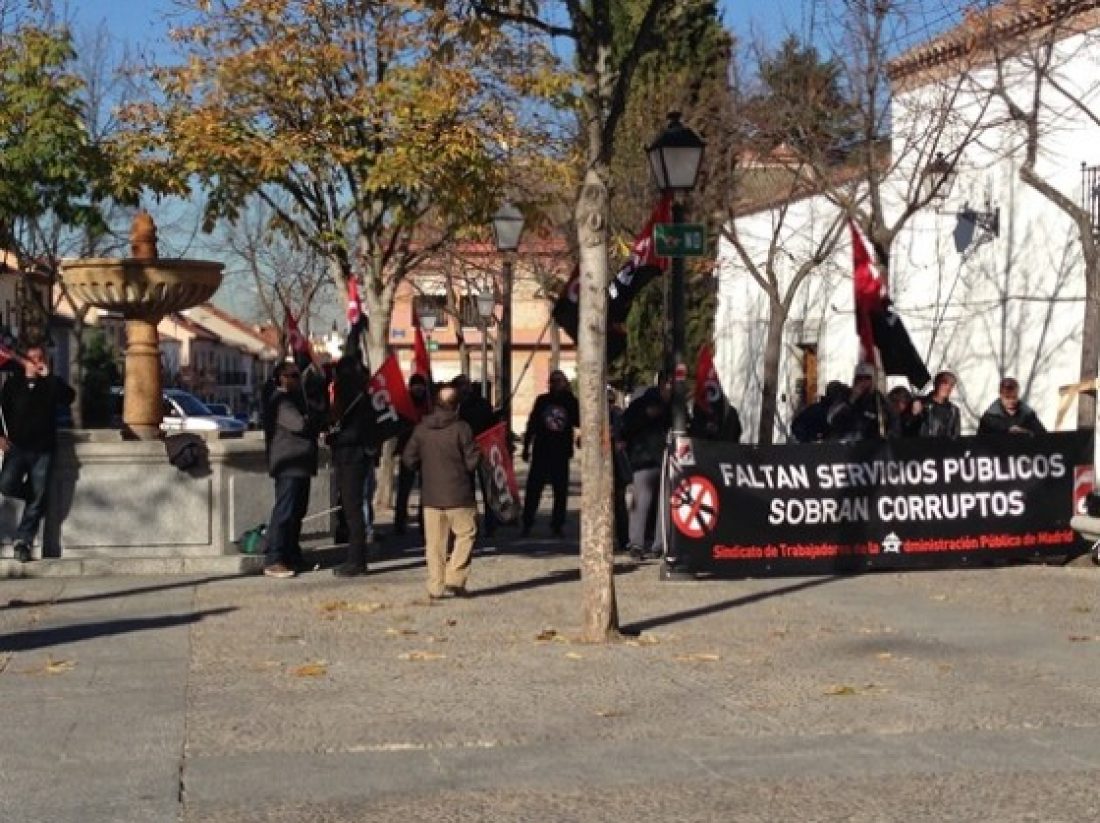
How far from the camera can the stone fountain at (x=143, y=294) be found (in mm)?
17062

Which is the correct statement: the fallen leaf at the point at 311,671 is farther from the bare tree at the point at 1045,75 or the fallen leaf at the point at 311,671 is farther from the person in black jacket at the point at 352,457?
the bare tree at the point at 1045,75

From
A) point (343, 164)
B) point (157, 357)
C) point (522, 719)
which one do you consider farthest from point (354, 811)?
point (343, 164)

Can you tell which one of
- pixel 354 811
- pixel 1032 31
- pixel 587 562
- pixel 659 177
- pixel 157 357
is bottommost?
pixel 354 811

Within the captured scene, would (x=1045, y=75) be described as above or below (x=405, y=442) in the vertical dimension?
above

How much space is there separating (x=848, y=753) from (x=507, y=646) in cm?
367

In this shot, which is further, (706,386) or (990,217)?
(990,217)

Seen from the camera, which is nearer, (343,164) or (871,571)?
(871,571)

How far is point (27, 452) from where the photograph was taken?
50.6 feet

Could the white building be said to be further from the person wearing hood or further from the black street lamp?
the black street lamp

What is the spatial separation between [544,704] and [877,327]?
7.86 m

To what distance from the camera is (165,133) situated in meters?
22.2

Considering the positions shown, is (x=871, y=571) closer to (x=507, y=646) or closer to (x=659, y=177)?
(x=659, y=177)

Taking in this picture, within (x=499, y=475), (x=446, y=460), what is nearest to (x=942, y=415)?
(x=499, y=475)

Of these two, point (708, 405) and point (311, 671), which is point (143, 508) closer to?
point (708, 405)
